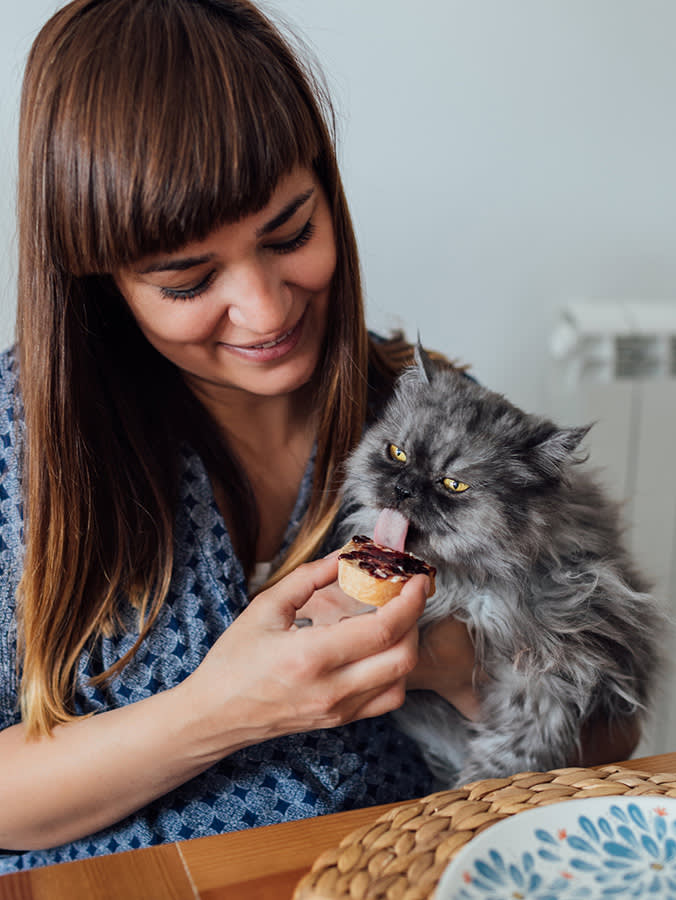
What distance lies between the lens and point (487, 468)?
3.65 ft

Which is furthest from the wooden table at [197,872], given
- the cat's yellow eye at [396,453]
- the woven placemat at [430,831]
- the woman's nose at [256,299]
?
the woman's nose at [256,299]

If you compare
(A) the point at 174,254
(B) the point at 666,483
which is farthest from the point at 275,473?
(B) the point at 666,483

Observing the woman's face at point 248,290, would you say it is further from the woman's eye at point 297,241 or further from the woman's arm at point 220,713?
the woman's arm at point 220,713

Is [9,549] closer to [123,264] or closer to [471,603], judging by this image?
[123,264]

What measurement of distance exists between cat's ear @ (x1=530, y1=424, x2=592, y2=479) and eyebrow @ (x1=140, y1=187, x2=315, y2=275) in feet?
1.41

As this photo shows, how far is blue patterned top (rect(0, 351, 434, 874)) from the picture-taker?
118 cm

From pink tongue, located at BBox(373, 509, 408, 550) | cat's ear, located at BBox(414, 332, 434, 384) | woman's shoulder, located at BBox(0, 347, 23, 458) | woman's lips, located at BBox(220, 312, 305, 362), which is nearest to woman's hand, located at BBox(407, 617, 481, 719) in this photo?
pink tongue, located at BBox(373, 509, 408, 550)

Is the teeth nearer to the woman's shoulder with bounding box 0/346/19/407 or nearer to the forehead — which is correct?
the forehead

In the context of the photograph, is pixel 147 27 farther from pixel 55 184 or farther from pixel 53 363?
pixel 53 363

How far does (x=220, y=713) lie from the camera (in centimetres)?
99

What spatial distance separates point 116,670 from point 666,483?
4.71 feet

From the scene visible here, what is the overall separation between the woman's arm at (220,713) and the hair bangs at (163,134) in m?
0.44

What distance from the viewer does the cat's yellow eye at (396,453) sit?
1.16m

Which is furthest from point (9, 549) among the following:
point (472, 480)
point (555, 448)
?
point (555, 448)
